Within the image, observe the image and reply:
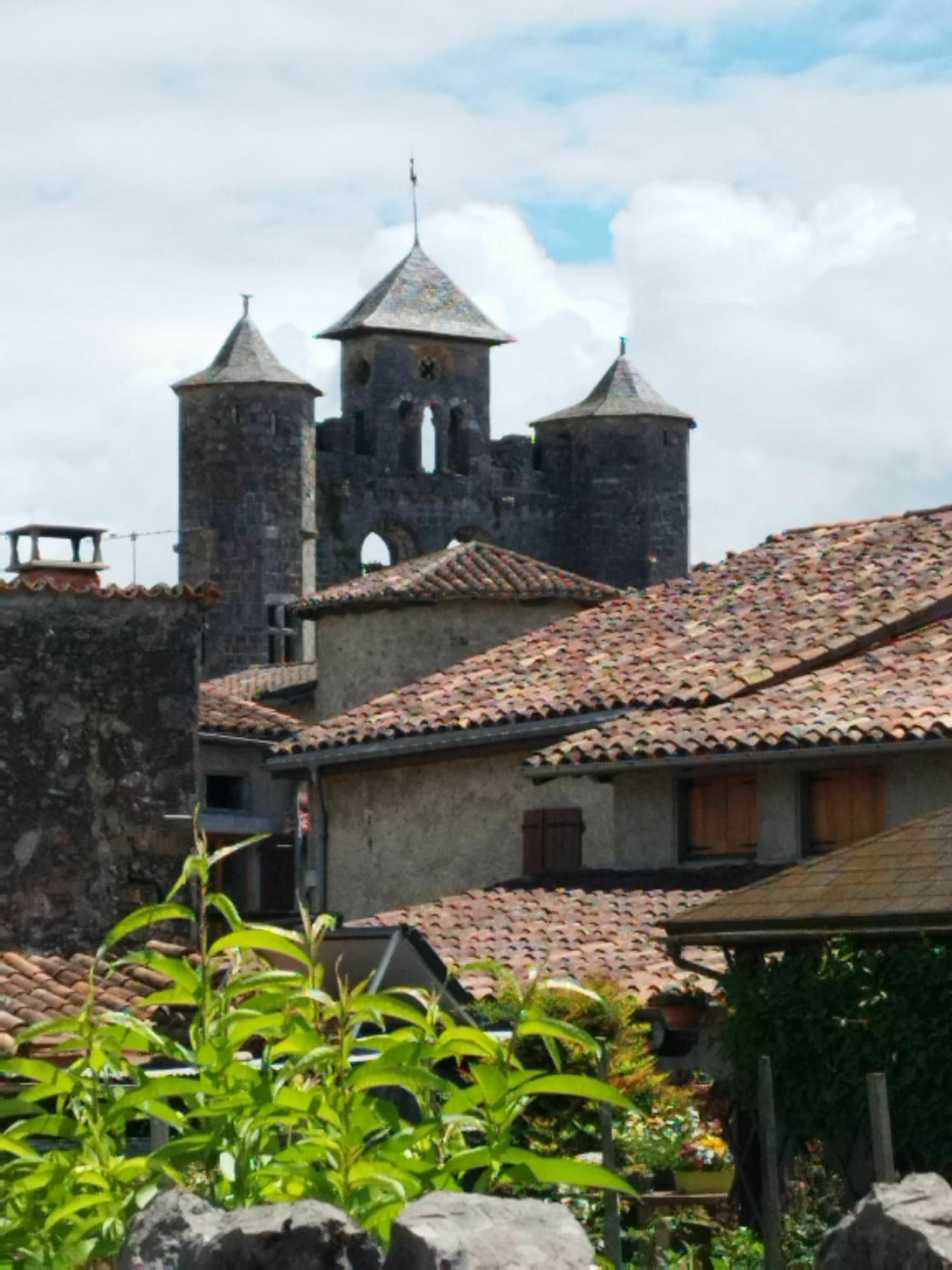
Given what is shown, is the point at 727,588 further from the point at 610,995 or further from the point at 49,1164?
the point at 49,1164

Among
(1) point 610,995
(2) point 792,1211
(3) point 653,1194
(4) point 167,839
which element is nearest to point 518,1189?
(2) point 792,1211

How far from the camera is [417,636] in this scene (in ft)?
138

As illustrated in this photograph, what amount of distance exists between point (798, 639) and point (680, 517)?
44.5 meters

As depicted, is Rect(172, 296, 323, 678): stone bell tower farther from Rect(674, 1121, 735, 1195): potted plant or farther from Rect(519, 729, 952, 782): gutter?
Rect(674, 1121, 735, 1195): potted plant

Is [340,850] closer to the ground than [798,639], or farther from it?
closer to the ground

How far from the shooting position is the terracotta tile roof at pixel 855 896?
1570 centimetres

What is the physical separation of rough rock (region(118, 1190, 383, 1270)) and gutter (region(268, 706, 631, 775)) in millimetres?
20283

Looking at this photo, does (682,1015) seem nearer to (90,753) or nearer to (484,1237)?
(90,753)

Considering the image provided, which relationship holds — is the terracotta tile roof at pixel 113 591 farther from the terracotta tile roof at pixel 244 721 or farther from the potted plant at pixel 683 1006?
the terracotta tile roof at pixel 244 721

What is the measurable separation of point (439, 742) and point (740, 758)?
484 centimetres

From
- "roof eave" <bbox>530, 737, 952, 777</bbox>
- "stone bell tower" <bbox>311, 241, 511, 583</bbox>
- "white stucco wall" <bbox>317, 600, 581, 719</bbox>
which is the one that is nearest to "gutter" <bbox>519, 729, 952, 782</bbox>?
"roof eave" <bbox>530, 737, 952, 777</bbox>

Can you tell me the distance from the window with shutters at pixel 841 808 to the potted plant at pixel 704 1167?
6754mm

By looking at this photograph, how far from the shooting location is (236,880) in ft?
148

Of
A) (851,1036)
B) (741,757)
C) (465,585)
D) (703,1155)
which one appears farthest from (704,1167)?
(465,585)
